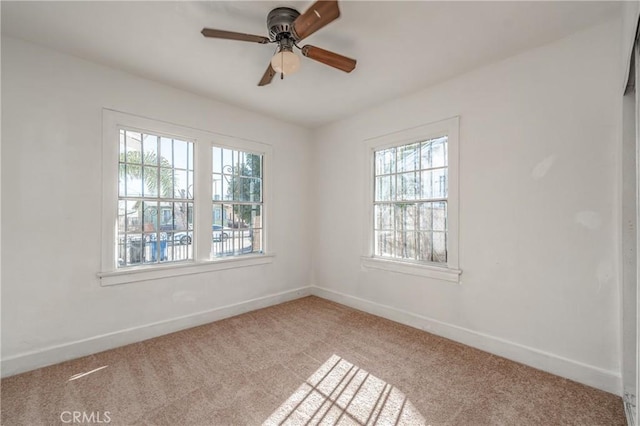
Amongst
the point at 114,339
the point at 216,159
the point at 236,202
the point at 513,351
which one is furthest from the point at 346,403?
the point at 216,159

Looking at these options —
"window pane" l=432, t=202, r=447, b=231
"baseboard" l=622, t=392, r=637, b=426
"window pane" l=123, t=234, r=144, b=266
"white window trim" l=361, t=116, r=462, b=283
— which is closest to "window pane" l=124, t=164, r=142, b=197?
"window pane" l=123, t=234, r=144, b=266

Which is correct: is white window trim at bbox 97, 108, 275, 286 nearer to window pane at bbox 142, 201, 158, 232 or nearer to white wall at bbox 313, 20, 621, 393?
window pane at bbox 142, 201, 158, 232

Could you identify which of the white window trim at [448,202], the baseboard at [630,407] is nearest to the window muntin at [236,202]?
the white window trim at [448,202]

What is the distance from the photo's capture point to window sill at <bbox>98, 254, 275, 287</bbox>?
9.18 feet

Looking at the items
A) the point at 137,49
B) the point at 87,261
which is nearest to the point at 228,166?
the point at 137,49


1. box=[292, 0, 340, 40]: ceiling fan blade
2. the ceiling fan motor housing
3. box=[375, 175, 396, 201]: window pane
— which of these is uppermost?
the ceiling fan motor housing

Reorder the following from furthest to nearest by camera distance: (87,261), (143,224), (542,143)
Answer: (143,224) → (87,261) → (542,143)

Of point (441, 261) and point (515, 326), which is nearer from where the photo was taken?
point (515, 326)

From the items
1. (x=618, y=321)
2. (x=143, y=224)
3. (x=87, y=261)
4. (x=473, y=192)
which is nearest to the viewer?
(x=618, y=321)

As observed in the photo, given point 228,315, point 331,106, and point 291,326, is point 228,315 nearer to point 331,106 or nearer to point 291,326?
point 291,326

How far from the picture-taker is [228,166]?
3.76 meters

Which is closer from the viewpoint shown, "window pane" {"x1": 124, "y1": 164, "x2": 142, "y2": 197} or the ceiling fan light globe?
the ceiling fan light globe

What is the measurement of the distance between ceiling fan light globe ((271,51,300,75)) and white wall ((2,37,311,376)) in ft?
5.82

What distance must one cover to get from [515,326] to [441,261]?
877 mm
